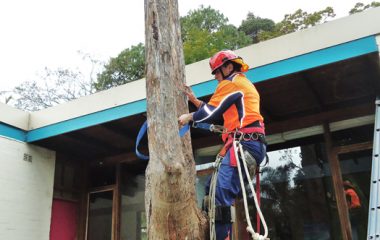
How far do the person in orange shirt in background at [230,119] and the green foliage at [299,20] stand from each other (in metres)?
23.8

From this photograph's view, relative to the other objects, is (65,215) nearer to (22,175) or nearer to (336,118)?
(22,175)

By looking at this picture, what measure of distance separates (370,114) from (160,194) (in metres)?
4.59

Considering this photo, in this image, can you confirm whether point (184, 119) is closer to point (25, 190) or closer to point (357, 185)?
point (357, 185)

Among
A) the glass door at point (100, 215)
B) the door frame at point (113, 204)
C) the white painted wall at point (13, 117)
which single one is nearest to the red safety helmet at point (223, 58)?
the white painted wall at point (13, 117)

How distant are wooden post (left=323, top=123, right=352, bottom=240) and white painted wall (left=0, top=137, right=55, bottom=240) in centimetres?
505

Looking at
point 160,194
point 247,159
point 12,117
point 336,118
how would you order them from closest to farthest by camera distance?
point 160,194 < point 247,159 < point 336,118 < point 12,117

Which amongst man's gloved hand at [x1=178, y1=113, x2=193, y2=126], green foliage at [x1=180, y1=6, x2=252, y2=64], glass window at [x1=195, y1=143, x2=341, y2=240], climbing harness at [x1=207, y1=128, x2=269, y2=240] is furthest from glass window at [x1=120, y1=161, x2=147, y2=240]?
green foliage at [x1=180, y1=6, x2=252, y2=64]

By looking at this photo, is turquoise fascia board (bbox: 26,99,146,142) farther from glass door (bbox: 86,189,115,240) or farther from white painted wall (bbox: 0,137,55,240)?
glass door (bbox: 86,189,115,240)

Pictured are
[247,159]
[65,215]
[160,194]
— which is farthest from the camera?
[65,215]

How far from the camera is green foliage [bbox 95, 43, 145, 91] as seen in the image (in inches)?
1170

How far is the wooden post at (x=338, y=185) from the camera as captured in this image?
18.8 feet

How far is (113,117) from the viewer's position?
250 inches

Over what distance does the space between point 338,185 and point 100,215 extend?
4578mm

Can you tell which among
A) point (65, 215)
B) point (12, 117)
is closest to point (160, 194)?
point (12, 117)
